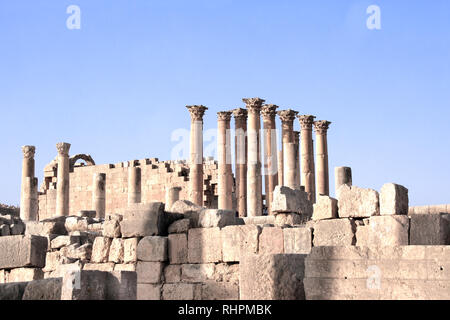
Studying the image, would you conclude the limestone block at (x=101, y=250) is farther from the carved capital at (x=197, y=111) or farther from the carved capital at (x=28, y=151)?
the carved capital at (x=28, y=151)

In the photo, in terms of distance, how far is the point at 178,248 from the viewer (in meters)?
14.1

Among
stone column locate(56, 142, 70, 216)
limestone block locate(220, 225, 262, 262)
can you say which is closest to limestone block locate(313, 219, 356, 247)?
limestone block locate(220, 225, 262, 262)

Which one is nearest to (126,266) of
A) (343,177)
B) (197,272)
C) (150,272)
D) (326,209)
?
(150,272)

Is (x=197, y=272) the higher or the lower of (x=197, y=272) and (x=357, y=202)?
the lower

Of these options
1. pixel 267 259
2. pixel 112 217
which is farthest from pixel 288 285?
pixel 112 217

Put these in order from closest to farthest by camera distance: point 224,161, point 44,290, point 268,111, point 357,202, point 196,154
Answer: point 44,290 → point 357,202 → point 224,161 → point 196,154 → point 268,111

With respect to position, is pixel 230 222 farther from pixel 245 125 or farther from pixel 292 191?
pixel 245 125

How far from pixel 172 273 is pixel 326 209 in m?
3.54

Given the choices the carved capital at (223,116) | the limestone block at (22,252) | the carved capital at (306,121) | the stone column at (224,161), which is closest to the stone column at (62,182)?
the stone column at (224,161)

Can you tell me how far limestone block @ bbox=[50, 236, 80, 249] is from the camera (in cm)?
1587

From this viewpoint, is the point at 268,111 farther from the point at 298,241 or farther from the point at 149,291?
the point at 298,241

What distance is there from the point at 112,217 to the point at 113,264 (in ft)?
3.41

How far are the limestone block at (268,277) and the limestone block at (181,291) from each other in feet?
14.5

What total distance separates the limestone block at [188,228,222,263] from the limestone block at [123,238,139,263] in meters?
1.32
